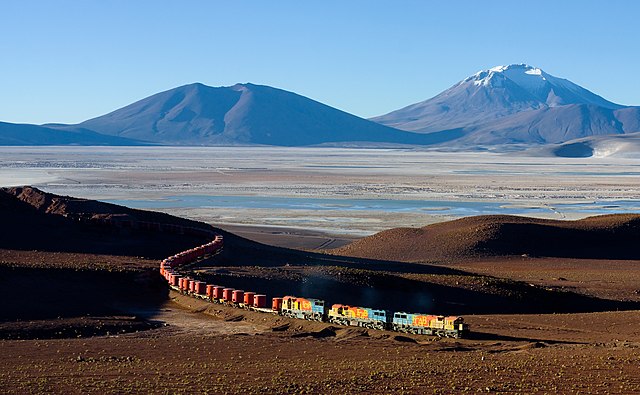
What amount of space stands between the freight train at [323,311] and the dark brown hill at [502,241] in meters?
17.6

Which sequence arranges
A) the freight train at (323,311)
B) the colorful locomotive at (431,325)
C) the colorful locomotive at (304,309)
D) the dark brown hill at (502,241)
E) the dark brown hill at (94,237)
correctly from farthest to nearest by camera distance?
1. the dark brown hill at (502,241)
2. the dark brown hill at (94,237)
3. the colorful locomotive at (304,309)
4. the freight train at (323,311)
5. the colorful locomotive at (431,325)

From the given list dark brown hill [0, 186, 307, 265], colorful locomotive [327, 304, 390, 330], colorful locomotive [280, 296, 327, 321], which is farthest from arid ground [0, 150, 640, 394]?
colorful locomotive [327, 304, 390, 330]

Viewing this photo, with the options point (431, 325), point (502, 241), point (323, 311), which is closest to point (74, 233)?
point (323, 311)

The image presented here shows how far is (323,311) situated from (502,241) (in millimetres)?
24392

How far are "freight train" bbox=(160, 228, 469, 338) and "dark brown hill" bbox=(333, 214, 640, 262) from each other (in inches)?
692

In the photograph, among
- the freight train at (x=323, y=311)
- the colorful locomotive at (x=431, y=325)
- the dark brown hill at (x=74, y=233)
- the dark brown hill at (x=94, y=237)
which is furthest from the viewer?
the dark brown hill at (x=74, y=233)

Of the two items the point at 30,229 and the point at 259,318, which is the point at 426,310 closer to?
the point at 259,318

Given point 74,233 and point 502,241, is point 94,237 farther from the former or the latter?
point 502,241

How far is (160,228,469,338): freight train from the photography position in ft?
82.3

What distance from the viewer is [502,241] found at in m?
50.0

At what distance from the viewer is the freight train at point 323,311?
25091mm

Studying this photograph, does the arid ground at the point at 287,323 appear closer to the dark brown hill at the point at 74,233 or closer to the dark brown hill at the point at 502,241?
the dark brown hill at the point at 74,233

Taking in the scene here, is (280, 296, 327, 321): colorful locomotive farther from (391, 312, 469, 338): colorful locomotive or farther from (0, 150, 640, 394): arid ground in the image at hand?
(391, 312, 469, 338): colorful locomotive

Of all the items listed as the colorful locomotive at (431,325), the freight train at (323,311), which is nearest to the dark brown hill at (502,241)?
the freight train at (323,311)
